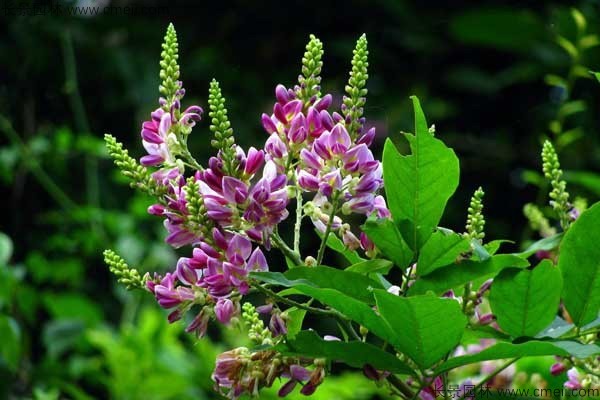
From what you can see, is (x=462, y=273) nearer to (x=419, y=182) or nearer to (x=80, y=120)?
(x=419, y=182)

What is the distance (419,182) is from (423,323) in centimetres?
10

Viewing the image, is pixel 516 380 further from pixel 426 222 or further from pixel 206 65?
pixel 206 65

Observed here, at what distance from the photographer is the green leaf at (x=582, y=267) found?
1.96ft

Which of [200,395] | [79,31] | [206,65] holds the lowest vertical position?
[200,395]

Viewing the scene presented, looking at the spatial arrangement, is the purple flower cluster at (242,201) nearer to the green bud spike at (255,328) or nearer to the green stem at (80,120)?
the green bud spike at (255,328)

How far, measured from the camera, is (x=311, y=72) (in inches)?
26.0

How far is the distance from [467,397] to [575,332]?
91 mm

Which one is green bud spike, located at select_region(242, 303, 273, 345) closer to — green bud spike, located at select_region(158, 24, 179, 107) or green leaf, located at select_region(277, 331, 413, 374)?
green leaf, located at select_region(277, 331, 413, 374)

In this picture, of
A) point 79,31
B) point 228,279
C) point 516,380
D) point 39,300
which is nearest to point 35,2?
point 79,31

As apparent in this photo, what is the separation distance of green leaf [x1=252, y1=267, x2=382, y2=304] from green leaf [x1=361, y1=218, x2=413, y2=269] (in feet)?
0.07

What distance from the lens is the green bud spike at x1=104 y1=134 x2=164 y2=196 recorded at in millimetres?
622

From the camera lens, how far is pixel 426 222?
601mm

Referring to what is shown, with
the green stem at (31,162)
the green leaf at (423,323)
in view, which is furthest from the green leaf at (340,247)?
the green stem at (31,162)

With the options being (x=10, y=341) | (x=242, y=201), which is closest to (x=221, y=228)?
(x=242, y=201)
